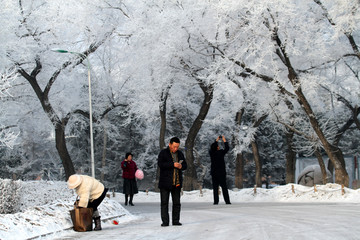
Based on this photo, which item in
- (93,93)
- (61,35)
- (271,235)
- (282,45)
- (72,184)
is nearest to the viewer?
(271,235)

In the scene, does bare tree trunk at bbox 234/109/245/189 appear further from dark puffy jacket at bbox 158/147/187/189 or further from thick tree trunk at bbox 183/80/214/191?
dark puffy jacket at bbox 158/147/187/189

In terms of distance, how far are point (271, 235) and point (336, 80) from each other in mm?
22182

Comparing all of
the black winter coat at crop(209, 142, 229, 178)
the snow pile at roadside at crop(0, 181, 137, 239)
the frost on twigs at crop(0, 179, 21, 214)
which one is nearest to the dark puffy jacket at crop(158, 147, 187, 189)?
the snow pile at roadside at crop(0, 181, 137, 239)

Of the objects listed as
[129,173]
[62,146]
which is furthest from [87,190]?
[62,146]

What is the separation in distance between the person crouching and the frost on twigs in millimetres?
2299

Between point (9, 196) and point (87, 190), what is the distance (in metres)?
2.70

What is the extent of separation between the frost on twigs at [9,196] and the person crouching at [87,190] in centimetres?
230

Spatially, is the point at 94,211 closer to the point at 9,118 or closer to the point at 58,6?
the point at 58,6

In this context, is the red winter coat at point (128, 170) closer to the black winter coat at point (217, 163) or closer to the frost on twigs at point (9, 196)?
the black winter coat at point (217, 163)

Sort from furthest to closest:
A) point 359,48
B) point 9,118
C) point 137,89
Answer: point 9,118 → point 137,89 → point 359,48

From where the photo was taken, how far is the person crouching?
10.3 meters

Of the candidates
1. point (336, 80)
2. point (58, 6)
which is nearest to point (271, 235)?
point (336, 80)

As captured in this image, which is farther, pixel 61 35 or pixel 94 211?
pixel 61 35

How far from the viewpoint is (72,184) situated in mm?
10258
